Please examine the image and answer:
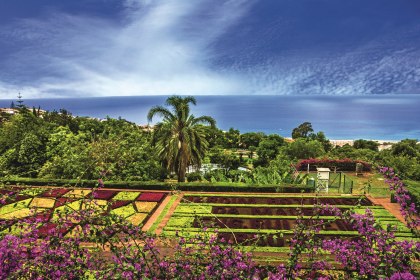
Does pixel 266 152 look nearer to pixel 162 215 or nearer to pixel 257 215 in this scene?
pixel 257 215

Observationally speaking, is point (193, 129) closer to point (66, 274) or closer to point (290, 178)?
point (290, 178)

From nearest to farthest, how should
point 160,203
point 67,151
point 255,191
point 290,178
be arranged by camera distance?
point 160,203
point 255,191
point 290,178
point 67,151

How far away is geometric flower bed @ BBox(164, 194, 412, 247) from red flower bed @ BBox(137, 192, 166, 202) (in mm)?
1749

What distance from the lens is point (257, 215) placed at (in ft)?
54.1

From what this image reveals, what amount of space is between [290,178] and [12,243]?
2031 centimetres

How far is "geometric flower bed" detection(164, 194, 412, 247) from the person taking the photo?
13688mm

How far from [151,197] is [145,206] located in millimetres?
1392

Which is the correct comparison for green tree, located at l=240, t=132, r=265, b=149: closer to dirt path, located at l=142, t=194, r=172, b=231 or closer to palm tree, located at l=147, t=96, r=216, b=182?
palm tree, located at l=147, t=96, r=216, b=182

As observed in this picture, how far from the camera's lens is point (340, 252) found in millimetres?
4375

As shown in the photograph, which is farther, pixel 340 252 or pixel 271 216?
pixel 271 216

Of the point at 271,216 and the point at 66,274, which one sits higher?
the point at 66,274

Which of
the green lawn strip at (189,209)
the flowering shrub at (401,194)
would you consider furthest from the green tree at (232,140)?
the flowering shrub at (401,194)

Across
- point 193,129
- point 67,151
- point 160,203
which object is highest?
point 193,129

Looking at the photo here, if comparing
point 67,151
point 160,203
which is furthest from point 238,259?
point 67,151
